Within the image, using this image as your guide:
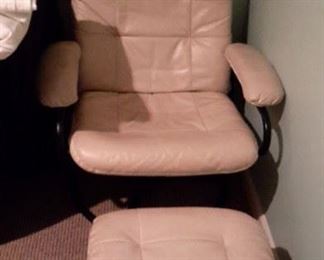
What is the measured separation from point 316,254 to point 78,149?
66 cm

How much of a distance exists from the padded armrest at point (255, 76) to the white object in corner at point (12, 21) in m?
0.65

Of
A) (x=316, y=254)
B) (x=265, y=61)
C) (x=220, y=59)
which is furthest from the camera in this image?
(x=220, y=59)

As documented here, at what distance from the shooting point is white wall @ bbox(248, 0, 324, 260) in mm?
1147

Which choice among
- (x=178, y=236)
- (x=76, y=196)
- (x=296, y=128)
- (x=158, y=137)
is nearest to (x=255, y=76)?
(x=296, y=128)

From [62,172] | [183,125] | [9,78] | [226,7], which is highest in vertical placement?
[226,7]

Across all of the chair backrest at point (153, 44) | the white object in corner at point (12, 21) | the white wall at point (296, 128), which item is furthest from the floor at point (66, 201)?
the white object in corner at point (12, 21)

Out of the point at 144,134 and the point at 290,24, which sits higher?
the point at 290,24

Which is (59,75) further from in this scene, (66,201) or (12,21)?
(66,201)

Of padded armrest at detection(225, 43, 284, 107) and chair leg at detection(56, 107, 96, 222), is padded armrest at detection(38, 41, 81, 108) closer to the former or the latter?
chair leg at detection(56, 107, 96, 222)

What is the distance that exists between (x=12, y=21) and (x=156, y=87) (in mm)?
697

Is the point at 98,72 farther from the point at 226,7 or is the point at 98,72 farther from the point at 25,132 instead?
the point at 226,7

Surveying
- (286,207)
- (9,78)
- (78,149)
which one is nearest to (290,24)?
(286,207)

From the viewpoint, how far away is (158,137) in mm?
1330

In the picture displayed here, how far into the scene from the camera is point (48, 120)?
1.79 meters
